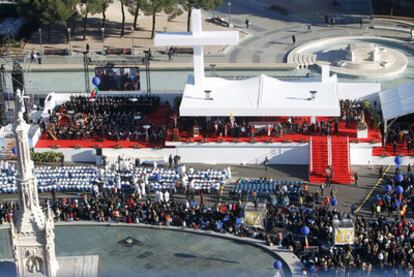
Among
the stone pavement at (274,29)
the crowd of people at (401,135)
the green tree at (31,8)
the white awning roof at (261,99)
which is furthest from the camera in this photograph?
the stone pavement at (274,29)

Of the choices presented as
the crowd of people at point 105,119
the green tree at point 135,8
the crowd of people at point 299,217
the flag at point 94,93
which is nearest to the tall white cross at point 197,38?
the crowd of people at point 105,119

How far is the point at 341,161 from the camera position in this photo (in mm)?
63344

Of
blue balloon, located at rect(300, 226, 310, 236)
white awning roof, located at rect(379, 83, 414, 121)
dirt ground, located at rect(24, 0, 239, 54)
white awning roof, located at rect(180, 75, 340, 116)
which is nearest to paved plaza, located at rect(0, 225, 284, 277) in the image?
blue balloon, located at rect(300, 226, 310, 236)

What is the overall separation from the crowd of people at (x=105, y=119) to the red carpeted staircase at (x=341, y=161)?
13.3 meters

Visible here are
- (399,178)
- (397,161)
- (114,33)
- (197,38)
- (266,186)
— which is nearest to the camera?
(399,178)

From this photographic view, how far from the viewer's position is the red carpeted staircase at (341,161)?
6200cm

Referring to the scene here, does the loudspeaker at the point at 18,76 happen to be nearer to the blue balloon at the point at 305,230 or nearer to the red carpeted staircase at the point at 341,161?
the red carpeted staircase at the point at 341,161

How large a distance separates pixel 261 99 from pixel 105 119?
1272 centimetres

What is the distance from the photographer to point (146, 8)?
8975 cm

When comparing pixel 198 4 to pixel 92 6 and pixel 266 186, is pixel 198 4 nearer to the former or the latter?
pixel 92 6

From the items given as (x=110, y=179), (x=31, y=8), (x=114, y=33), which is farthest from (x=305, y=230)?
(x=114, y=33)

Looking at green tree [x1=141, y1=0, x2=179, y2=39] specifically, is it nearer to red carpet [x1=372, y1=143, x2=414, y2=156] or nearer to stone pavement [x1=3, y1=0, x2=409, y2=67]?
stone pavement [x1=3, y1=0, x2=409, y2=67]

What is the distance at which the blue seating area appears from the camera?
59.2 meters

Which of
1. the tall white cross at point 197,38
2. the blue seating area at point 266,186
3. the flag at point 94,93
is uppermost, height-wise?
the tall white cross at point 197,38
